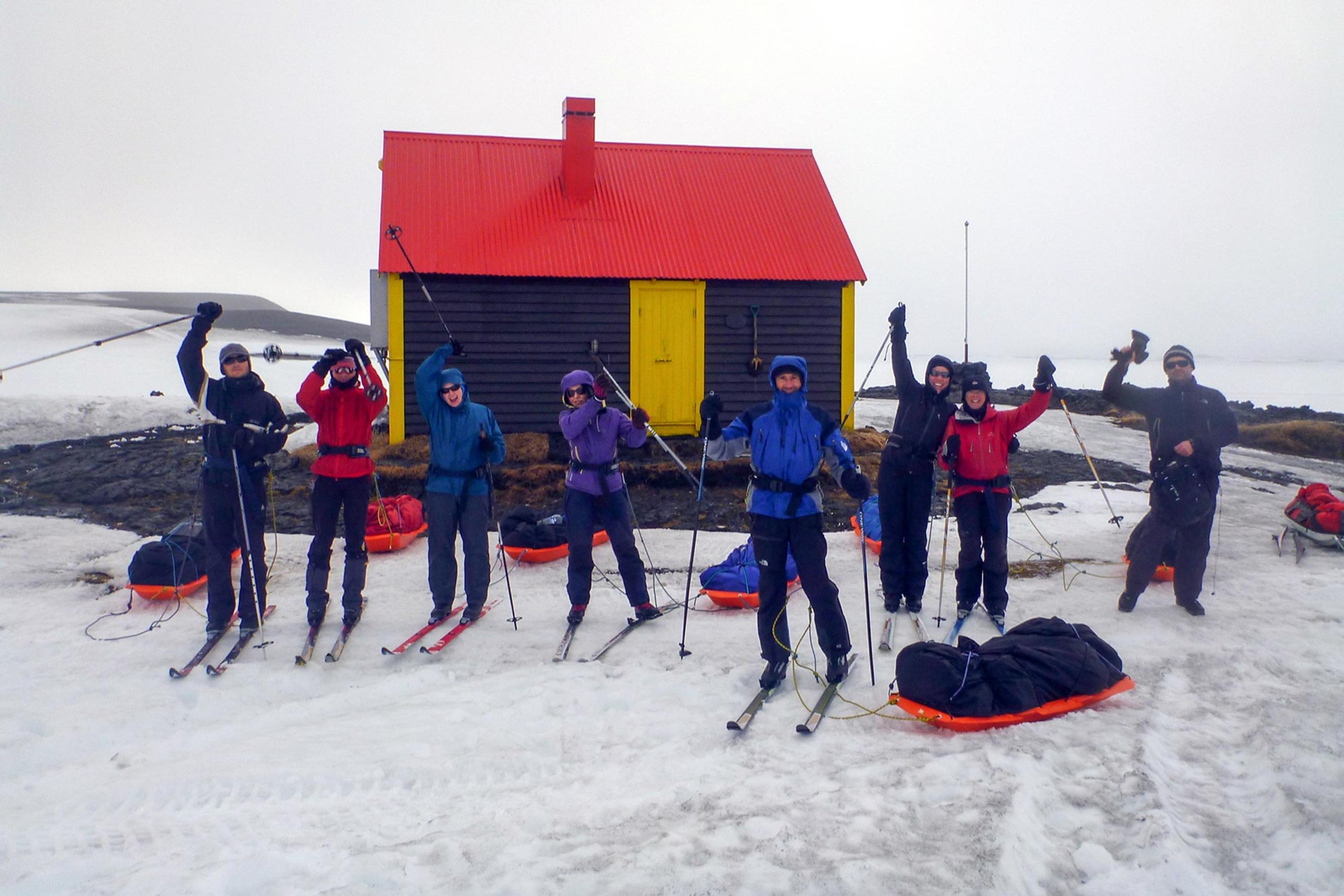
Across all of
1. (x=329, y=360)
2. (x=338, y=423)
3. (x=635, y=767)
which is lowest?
(x=635, y=767)

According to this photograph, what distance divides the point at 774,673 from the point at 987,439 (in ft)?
7.40

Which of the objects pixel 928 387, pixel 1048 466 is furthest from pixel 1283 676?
pixel 1048 466

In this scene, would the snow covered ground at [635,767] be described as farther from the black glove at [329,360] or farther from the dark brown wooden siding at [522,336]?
the dark brown wooden siding at [522,336]

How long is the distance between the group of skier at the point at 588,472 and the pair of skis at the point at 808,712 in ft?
3.31

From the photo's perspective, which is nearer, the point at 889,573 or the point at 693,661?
Answer: the point at 693,661

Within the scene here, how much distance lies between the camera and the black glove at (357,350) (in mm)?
5434

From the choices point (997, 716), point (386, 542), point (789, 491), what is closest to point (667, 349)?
point (386, 542)

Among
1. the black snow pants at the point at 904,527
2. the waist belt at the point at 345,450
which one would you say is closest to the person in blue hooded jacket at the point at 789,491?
the black snow pants at the point at 904,527

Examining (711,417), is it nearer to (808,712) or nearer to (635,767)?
(808,712)

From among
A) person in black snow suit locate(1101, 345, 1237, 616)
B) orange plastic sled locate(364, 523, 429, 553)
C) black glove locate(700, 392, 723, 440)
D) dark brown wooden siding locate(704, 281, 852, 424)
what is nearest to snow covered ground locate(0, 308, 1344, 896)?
person in black snow suit locate(1101, 345, 1237, 616)

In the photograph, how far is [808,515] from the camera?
14.6ft

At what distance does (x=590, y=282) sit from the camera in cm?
1261

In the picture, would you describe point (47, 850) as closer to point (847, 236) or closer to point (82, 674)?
point (82, 674)

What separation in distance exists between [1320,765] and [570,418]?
14.4ft
